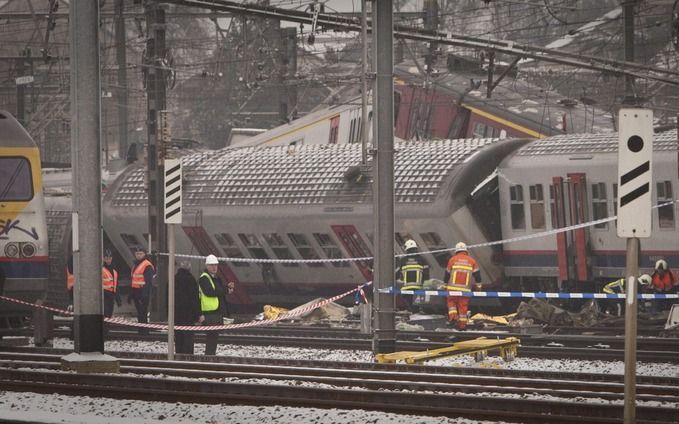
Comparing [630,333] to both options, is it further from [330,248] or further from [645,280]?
[330,248]

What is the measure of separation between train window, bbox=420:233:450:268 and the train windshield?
1084 centimetres

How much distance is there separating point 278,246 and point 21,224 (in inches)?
459

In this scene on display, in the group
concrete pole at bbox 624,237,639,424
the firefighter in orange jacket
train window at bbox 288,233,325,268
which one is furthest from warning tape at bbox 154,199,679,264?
concrete pole at bbox 624,237,639,424

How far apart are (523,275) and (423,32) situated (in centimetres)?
713

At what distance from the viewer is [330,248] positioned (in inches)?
1294

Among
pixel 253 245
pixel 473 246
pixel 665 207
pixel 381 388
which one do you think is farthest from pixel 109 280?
pixel 381 388

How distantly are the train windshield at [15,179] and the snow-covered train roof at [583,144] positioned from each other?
41.2 feet

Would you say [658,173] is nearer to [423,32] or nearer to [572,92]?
[423,32]

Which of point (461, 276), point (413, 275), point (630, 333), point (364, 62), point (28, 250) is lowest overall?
point (413, 275)

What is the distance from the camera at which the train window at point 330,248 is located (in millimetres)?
32656

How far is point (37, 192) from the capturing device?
74.7ft

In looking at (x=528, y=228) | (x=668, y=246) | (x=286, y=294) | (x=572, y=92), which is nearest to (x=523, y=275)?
(x=528, y=228)

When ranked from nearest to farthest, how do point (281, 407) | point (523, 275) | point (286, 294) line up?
point (281, 407) < point (523, 275) < point (286, 294)

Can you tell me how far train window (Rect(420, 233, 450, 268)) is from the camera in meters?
31.2
